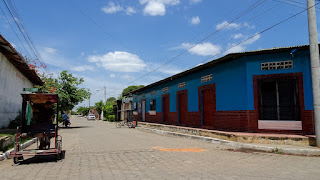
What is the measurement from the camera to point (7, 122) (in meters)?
13.2

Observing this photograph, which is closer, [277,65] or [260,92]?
[277,65]

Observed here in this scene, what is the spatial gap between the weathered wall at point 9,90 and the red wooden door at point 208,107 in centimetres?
1143

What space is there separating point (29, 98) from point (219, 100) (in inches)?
377

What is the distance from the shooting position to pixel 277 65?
11.0 meters

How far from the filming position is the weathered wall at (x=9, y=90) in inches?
477

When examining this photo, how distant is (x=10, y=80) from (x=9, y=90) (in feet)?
1.94

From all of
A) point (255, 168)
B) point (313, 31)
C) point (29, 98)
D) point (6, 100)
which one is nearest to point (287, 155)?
point (255, 168)

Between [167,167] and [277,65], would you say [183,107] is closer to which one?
[277,65]

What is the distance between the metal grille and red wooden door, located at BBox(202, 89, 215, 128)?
12.2ft

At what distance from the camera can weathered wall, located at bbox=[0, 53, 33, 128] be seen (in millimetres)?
12109

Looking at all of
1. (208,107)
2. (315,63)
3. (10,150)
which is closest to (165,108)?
(208,107)

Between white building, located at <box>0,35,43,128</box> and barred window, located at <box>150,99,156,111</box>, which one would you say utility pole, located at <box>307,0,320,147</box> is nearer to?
white building, located at <box>0,35,43,128</box>

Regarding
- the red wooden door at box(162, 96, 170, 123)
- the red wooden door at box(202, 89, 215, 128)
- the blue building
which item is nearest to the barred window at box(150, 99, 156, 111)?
the red wooden door at box(162, 96, 170, 123)

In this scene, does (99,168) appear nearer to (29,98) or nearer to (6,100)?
(29,98)
